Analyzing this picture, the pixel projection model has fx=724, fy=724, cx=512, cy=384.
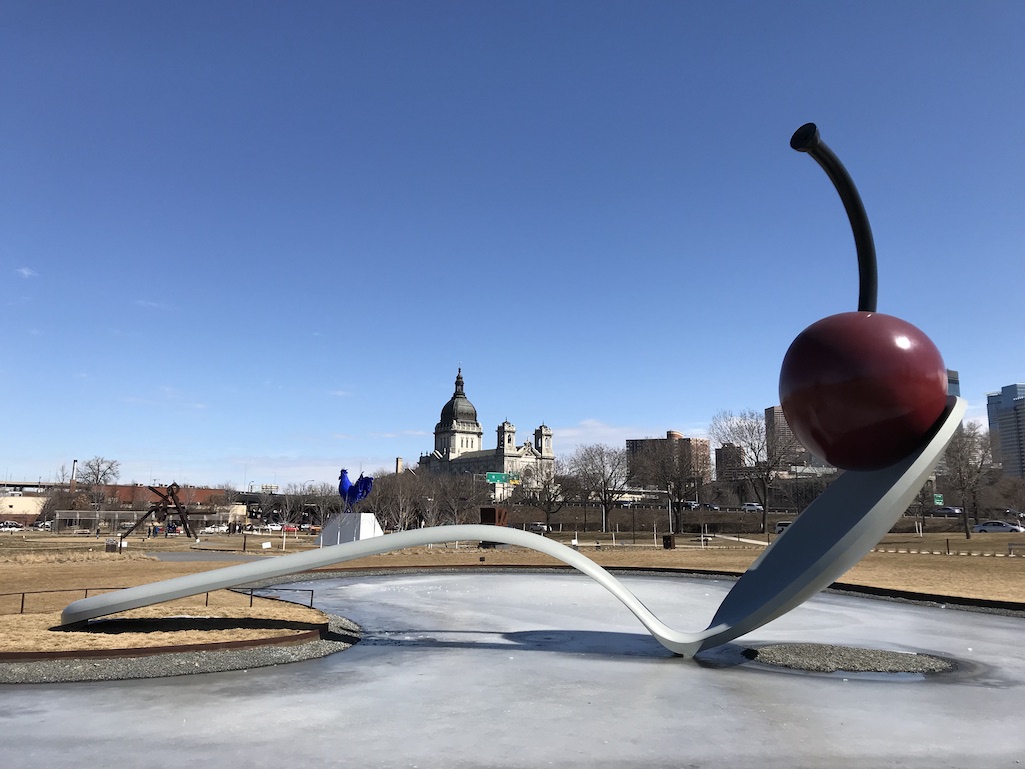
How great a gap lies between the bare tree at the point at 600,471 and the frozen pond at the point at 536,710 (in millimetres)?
62419

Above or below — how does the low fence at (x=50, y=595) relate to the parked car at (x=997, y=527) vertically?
above

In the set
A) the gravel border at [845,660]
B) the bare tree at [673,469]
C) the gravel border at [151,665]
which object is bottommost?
the gravel border at [845,660]

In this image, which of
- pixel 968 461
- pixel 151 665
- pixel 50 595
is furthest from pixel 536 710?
pixel 968 461

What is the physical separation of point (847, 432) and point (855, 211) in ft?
11.7

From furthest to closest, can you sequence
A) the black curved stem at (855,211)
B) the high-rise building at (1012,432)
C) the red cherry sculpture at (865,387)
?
the high-rise building at (1012,432) → the black curved stem at (855,211) → the red cherry sculpture at (865,387)

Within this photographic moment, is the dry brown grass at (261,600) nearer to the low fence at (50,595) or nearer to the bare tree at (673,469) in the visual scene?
the low fence at (50,595)

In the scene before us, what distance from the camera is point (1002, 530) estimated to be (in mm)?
54062

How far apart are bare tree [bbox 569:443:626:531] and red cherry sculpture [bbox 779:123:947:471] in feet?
210

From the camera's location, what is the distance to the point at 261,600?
1770 cm

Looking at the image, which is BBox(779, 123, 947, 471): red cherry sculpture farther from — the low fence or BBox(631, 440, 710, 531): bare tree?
BBox(631, 440, 710, 531): bare tree

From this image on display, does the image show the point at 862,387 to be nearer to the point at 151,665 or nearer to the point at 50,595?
the point at 151,665

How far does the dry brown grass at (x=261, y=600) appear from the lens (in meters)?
12.2

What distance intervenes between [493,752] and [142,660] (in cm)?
641

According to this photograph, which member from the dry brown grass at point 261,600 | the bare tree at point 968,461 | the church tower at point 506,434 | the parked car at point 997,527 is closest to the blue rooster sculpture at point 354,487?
the dry brown grass at point 261,600
